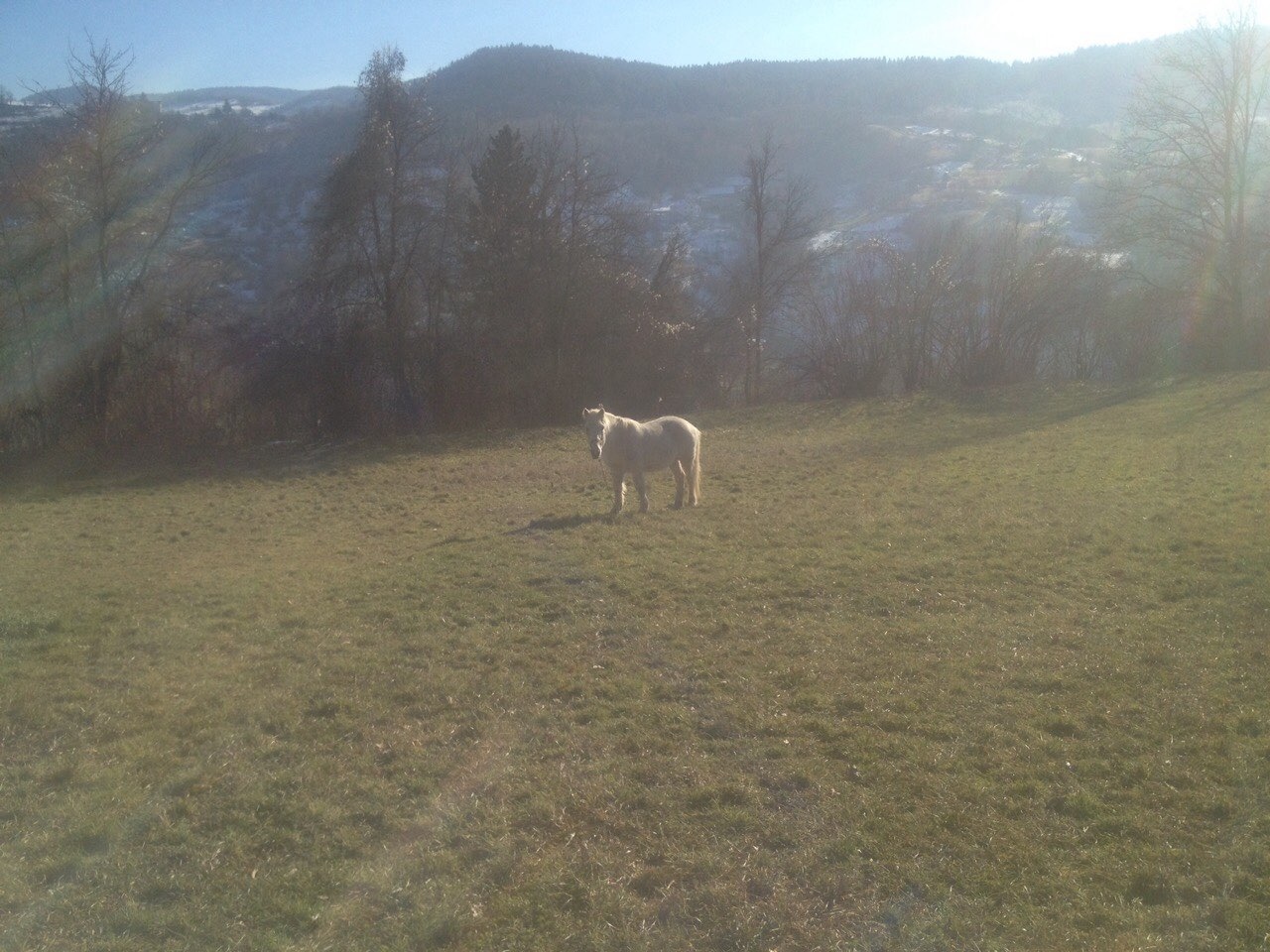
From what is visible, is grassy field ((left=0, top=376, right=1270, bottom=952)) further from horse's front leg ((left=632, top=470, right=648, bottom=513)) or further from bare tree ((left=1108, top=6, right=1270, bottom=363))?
bare tree ((left=1108, top=6, right=1270, bottom=363))

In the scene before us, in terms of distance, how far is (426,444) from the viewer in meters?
26.5

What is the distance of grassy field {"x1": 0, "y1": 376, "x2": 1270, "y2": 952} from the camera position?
4.63 m

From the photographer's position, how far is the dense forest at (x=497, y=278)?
1053 inches

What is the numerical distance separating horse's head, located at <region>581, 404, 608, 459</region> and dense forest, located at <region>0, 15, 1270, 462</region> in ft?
57.8

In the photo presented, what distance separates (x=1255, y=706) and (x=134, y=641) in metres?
10.1

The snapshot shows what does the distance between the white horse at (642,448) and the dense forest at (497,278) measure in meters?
16.9

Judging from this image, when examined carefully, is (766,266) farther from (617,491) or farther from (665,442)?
(617,491)

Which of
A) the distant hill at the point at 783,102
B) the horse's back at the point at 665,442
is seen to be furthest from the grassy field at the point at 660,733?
the distant hill at the point at 783,102

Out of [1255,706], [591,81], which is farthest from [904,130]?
[1255,706]

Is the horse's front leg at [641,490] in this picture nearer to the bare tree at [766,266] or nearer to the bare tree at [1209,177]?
the bare tree at [766,266]

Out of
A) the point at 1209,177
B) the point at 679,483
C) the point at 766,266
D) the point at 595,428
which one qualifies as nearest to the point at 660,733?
the point at 595,428

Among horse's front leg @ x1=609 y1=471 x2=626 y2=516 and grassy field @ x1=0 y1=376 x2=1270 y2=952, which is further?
horse's front leg @ x1=609 y1=471 x2=626 y2=516

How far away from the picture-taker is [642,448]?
575 inches

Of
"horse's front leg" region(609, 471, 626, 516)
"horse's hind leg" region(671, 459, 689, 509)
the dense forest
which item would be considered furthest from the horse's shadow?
the dense forest
